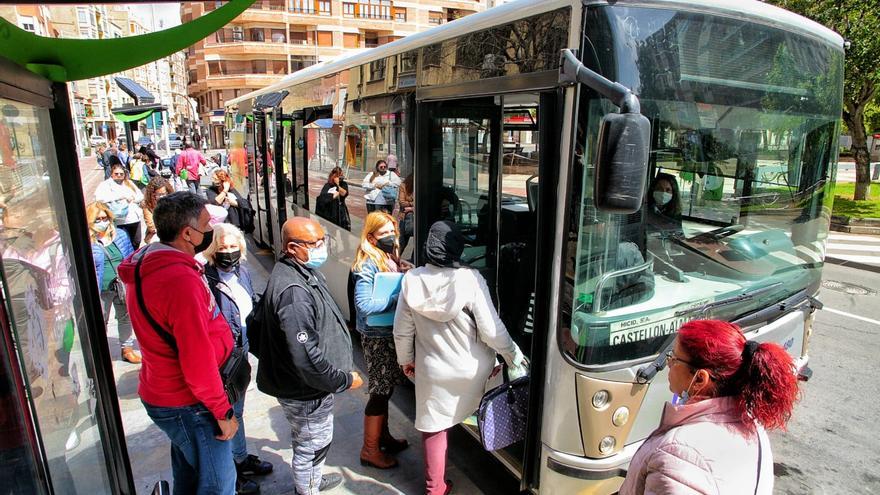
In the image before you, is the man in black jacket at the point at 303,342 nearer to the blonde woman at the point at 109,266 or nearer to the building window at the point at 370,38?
the blonde woman at the point at 109,266

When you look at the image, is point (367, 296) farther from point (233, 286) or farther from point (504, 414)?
point (504, 414)

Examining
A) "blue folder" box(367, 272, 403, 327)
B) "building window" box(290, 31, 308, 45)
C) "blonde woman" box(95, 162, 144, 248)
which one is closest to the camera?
"blue folder" box(367, 272, 403, 327)

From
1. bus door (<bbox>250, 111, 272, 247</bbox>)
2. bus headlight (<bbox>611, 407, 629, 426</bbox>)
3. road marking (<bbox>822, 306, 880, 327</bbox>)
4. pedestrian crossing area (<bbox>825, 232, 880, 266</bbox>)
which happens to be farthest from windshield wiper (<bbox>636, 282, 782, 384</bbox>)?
pedestrian crossing area (<bbox>825, 232, 880, 266</bbox>)

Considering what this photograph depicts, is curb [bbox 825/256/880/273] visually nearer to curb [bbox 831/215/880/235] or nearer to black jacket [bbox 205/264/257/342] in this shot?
curb [bbox 831/215/880/235]

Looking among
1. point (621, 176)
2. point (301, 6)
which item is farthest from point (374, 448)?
point (301, 6)

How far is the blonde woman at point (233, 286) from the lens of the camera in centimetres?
302

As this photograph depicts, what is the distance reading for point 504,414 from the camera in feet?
9.46

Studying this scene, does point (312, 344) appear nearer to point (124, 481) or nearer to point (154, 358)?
point (154, 358)

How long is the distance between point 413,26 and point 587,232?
62.3 m

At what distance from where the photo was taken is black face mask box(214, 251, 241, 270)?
308 cm

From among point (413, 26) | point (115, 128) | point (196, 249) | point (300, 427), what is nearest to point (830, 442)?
point (300, 427)

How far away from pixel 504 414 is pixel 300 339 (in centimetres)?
113

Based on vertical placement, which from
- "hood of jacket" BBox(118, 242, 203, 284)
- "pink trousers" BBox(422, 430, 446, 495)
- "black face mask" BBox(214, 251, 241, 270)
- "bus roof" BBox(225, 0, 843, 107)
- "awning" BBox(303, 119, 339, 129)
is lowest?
"pink trousers" BBox(422, 430, 446, 495)

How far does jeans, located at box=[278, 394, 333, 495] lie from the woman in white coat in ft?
1.67
